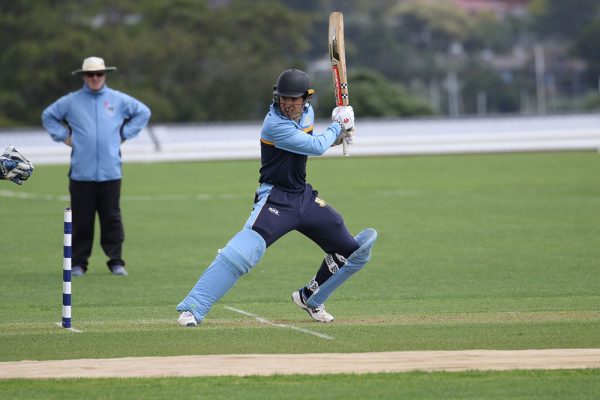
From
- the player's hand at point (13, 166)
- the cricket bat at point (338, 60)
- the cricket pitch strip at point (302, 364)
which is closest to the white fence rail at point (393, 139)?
the player's hand at point (13, 166)

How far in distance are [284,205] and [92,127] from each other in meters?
5.25

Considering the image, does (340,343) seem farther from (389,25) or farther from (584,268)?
(389,25)

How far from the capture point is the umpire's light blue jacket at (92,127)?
14.9 metres

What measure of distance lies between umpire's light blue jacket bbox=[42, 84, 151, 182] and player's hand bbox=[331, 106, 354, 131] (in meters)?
5.04

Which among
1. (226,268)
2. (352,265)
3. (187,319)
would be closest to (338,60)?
(352,265)

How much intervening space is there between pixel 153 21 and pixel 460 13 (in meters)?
62.9

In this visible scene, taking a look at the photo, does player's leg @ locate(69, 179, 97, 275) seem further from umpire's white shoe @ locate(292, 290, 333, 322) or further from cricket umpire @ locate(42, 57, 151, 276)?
umpire's white shoe @ locate(292, 290, 333, 322)

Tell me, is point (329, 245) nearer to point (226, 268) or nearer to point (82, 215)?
point (226, 268)

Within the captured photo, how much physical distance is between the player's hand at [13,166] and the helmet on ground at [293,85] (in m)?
2.49

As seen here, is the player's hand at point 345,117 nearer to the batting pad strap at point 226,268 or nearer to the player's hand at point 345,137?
the player's hand at point 345,137

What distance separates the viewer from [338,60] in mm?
11156

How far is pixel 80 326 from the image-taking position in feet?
36.1

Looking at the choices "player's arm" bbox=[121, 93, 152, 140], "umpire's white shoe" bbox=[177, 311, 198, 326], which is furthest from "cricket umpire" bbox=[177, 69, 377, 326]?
"player's arm" bbox=[121, 93, 152, 140]

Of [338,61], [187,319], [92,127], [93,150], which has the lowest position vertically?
[187,319]
